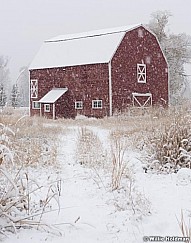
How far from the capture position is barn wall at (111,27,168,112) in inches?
1090

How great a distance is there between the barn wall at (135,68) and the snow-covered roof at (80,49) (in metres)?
0.65

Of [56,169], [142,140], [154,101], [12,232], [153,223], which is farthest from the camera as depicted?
[154,101]

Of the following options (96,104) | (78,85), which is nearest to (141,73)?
(96,104)

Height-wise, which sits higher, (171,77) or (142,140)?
(171,77)

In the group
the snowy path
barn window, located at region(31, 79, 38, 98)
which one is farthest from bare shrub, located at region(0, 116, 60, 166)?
barn window, located at region(31, 79, 38, 98)

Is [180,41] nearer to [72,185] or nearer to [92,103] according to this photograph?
[92,103]

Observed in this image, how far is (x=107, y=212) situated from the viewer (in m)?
4.80

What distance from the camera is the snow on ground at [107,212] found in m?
4.08

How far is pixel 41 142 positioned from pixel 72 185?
4.08 metres

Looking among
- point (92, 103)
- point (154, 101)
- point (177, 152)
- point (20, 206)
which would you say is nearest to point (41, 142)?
point (177, 152)

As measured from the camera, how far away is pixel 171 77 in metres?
38.9

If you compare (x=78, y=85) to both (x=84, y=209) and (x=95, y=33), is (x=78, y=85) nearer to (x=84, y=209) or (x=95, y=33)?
(x=95, y=33)

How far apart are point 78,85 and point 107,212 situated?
24450 mm

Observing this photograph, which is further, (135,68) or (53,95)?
(53,95)
